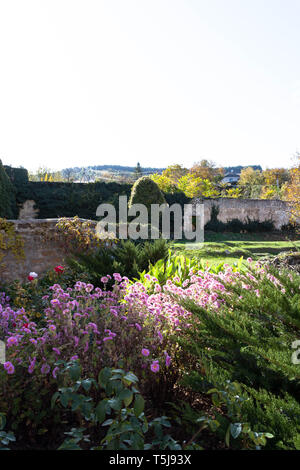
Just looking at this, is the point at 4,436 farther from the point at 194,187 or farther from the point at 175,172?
the point at 175,172

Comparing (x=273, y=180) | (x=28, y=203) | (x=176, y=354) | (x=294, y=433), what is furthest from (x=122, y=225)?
(x=273, y=180)

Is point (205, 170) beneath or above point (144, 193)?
above

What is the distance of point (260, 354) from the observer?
1.77 m

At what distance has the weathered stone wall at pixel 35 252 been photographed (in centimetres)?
611

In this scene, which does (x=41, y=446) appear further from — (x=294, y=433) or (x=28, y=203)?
(x=28, y=203)

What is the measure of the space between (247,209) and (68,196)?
964cm

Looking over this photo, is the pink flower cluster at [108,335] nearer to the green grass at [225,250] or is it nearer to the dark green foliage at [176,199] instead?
the green grass at [225,250]

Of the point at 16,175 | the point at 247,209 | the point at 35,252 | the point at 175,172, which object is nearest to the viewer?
the point at 35,252

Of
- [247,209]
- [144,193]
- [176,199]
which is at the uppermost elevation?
[144,193]

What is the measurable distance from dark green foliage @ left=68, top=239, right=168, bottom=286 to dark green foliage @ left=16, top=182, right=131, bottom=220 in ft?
31.8

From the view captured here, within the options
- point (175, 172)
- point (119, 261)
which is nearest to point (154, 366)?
point (119, 261)

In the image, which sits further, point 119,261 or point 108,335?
point 119,261

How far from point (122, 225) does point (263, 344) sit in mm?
6141

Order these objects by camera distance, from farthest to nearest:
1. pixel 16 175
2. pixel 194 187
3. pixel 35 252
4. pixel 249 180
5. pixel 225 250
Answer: pixel 249 180
pixel 194 187
pixel 16 175
pixel 225 250
pixel 35 252
